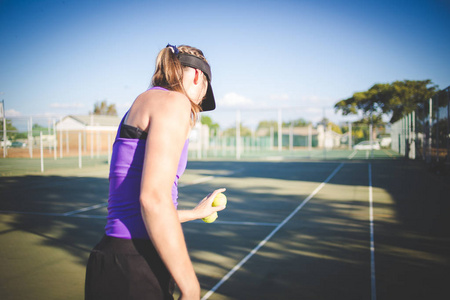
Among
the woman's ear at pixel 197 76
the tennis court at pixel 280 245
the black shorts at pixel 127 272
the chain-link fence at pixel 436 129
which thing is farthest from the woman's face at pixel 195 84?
the chain-link fence at pixel 436 129

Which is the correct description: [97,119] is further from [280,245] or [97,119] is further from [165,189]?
[165,189]

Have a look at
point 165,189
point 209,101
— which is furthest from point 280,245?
point 165,189

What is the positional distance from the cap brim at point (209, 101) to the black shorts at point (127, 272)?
0.66 m

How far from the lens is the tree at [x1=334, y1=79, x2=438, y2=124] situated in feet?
137

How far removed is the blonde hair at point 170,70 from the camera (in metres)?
1.27

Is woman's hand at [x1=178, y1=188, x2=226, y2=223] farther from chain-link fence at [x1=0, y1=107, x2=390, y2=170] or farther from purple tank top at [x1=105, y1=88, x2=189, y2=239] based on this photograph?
chain-link fence at [x1=0, y1=107, x2=390, y2=170]

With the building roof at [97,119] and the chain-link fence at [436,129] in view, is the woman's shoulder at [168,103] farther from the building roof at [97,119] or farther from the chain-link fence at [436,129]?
the building roof at [97,119]

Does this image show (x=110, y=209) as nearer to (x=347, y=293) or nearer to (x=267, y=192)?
(x=347, y=293)

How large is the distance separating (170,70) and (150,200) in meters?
0.53

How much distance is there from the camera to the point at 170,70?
1.29 metres

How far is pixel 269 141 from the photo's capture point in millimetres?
47062

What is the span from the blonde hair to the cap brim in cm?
13

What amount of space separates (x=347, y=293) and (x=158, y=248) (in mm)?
3398

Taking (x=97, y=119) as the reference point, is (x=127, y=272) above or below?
below
